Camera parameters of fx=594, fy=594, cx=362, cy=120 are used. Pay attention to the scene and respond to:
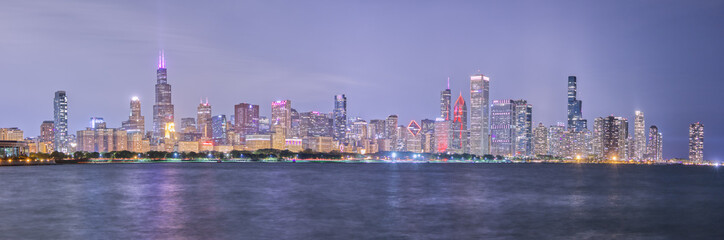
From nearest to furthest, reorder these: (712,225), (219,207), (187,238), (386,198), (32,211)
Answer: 1. (187,238)
2. (712,225)
3. (32,211)
4. (219,207)
5. (386,198)

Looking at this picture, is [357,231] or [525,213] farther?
[525,213]

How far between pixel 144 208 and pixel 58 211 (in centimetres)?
769

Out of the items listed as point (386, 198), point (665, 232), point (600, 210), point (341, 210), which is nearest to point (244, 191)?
point (386, 198)

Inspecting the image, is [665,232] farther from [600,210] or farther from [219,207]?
[219,207]

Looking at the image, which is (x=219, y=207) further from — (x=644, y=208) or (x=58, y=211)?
(x=644, y=208)

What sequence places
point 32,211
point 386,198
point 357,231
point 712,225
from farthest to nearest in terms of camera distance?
point 386,198 < point 32,211 < point 712,225 < point 357,231

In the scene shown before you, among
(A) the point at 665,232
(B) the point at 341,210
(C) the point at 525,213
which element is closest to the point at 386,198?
(B) the point at 341,210

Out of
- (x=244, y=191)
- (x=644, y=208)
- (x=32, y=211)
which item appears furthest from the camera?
(x=244, y=191)

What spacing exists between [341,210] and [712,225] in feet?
108

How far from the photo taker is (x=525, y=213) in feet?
187

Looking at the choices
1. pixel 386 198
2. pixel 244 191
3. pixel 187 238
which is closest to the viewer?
pixel 187 238

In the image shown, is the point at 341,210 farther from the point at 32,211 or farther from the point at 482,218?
the point at 32,211

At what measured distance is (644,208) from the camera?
66.5 m

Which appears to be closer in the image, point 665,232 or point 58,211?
point 665,232
